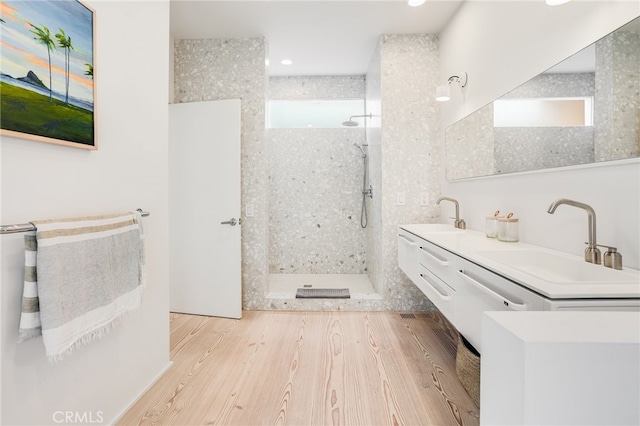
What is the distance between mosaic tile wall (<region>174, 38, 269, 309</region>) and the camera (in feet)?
9.95

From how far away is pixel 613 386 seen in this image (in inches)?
21.5

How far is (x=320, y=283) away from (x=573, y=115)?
2816 millimetres

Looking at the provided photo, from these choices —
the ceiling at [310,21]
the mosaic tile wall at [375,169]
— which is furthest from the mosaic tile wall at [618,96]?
the mosaic tile wall at [375,169]

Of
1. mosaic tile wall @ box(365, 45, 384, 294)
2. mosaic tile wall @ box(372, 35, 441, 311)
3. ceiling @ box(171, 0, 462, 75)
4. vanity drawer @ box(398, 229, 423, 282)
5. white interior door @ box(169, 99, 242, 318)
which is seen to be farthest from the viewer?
mosaic tile wall @ box(365, 45, 384, 294)

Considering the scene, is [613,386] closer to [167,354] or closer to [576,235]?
[576,235]

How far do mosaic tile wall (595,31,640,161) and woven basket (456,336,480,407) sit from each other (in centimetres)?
114

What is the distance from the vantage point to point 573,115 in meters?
1.49

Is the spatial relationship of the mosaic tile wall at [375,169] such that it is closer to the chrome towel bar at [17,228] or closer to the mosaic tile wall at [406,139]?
the mosaic tile wall at [406,139]

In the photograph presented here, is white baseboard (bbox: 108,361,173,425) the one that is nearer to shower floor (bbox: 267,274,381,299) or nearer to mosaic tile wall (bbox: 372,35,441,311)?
shower floor (bbox: 267,274,381,299)

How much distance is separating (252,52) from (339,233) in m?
2.35

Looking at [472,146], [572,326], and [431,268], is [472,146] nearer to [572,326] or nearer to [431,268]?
[431,268]

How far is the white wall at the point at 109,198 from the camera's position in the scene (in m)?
1.06

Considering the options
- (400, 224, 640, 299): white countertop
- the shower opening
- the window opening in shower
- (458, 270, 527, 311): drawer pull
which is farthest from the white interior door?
(458, 270, 527, 311): drawer pull

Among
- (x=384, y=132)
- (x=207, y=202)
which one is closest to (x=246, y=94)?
(x=207, y=202)
